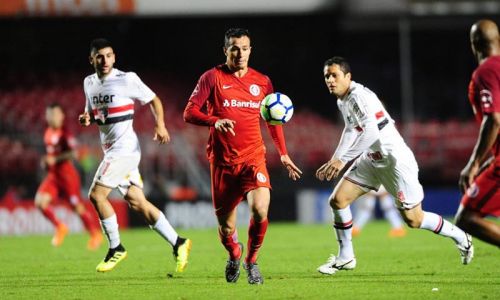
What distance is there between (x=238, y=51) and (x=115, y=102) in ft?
6.59

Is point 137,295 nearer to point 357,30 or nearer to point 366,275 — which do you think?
point 366,275

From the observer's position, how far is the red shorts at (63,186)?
51.5ft

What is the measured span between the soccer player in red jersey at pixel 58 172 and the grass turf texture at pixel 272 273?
559 mm

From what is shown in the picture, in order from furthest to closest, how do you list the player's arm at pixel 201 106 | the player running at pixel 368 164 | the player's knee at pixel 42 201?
the player's knee at pixel 42 201
the player running at pixel 368 164
the player's arm at pixel 201 106

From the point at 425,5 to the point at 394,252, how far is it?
1430 cm

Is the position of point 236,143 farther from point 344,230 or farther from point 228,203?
point 344,230

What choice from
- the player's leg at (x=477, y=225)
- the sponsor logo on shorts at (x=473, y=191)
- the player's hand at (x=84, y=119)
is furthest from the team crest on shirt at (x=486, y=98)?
the player's hand at (x=84, y=119)

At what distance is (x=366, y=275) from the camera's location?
9664 millimetres

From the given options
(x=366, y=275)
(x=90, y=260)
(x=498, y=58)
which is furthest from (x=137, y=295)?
(x=90, y=260)

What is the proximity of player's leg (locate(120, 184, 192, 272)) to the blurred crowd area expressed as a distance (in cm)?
985

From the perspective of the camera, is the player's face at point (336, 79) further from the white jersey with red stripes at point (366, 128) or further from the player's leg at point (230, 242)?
the player's leg at point (230, 242)

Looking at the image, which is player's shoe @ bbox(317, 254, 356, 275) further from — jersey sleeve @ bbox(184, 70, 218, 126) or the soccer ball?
jersey sleeve @ bbox(184, 70, 218, 126)

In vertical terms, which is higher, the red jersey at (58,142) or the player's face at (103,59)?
the player's face at (103,59)

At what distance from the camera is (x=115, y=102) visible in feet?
33.3
